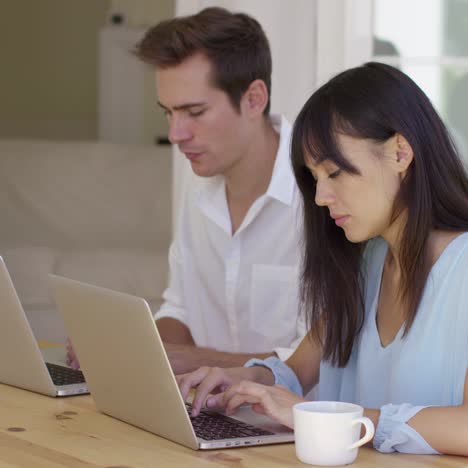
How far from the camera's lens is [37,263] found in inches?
171

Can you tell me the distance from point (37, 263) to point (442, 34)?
206cm

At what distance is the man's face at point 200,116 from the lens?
2.43 metres

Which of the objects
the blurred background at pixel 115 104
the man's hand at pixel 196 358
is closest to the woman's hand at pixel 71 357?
the man's hand at pixel 196 358

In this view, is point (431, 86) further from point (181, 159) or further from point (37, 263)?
point (37, 263)

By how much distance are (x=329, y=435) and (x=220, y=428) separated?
0.76 feet

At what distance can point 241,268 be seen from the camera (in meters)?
2.50

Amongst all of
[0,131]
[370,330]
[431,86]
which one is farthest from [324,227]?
[0,131]

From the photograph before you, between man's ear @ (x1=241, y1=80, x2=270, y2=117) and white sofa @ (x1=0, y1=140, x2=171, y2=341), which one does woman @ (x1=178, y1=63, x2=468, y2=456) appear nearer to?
man's ear @ (x1=241, y1=80, x2=270, y2=117)

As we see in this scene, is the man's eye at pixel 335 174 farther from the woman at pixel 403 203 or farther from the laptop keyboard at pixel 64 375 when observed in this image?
the laptop keyboard at pixel 64 375

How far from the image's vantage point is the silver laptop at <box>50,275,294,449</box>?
4.40ft

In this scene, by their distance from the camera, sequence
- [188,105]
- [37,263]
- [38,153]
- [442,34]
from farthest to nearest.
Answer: [38,153] → [37,263] → [442,34] → [188,105]

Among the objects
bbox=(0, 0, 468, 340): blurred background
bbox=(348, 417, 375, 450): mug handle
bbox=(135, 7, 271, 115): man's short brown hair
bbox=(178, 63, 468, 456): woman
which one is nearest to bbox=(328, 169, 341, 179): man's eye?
bbox=(178, 63, 468, 456): woman

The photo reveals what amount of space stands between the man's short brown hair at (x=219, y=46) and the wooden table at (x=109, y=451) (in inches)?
42.6

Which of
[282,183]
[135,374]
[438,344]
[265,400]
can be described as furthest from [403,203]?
[282,183]
